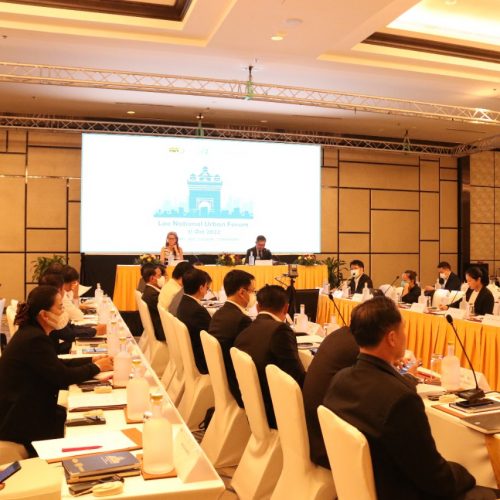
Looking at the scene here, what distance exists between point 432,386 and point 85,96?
26.2 feet

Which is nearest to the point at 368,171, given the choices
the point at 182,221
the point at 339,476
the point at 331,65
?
the point at 182,221

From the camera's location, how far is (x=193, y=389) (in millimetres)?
4379

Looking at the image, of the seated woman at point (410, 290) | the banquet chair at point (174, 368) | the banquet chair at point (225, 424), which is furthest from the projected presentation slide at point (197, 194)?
the banquet chair at point (225, 424)

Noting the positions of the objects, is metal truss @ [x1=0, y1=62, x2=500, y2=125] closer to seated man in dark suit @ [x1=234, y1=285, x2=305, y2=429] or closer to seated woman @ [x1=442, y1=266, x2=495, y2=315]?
seated woman @ [x1=442, y1=266, x2=495, y2=315]

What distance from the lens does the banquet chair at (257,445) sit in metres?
3.02

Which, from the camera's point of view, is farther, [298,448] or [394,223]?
[394,223]

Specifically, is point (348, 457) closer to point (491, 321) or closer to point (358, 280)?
point (491, 321)

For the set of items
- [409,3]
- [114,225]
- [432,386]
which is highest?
[409,3]

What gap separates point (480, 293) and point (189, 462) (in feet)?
17.1

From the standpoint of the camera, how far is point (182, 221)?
35.7ft

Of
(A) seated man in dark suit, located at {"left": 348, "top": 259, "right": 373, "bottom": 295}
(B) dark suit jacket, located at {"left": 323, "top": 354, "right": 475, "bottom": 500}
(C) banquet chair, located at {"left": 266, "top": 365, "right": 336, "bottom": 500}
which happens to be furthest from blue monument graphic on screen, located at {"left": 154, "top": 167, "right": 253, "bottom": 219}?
(B) dark suit jacket, located at {"left": 323, "top": 354, "right": 475, "bottom": 500}

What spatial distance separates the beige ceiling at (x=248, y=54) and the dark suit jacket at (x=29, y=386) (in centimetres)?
418

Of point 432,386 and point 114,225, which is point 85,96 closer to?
point 114,225

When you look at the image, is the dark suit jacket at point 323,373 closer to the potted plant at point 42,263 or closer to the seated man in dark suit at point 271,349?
the seated man in dark suit at point 271,349
